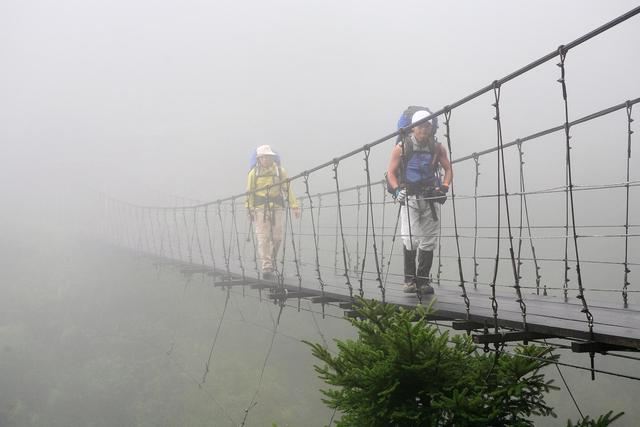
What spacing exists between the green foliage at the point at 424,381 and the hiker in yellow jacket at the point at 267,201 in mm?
3156

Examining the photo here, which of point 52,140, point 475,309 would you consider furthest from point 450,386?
point 52,140

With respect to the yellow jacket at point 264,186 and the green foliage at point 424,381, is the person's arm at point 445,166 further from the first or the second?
the yellow jacket at point 264,186

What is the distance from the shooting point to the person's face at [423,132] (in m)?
3.20

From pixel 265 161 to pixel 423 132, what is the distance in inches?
92.6

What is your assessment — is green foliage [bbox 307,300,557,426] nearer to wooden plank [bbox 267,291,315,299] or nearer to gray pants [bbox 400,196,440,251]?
gray pants [bbox 400,196,440,251]

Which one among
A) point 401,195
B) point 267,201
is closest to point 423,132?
point 401,195

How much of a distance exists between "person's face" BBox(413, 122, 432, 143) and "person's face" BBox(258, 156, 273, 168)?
7.44 ft

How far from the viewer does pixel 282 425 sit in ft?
42.1

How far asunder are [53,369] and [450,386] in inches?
506

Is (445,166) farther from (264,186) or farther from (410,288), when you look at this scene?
(264,186)

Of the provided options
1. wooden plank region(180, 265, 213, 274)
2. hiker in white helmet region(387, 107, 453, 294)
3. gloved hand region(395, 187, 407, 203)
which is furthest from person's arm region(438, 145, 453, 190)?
wooden plank region(180, 265, 213, 274)

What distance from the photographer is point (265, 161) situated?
17.3ft

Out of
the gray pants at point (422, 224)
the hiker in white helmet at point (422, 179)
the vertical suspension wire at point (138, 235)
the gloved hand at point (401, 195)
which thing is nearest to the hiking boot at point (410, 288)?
the hiker in white helmet at point (422, 179)

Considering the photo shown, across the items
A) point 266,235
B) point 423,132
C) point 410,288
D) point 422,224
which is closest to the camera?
point 423,132
